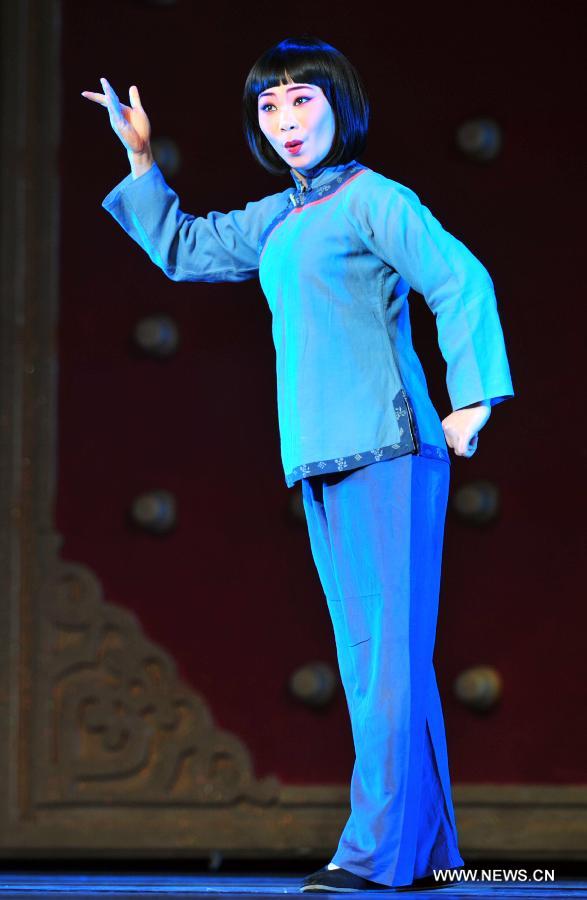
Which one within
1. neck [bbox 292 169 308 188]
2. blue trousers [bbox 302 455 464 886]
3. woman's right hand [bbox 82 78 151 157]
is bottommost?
blue trousers [bbox 302 455 464 886]

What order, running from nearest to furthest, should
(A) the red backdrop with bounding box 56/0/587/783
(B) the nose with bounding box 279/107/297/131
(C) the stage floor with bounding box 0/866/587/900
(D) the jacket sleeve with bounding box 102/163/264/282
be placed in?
(C) the stage floor with bounding box 0/866/587/900 < (B) the nose with bounding box 279/107/297/131 < (D) the jacket sleeve with bounding box 102/163/264/282 < (A) the red backdrop with bounding box 56/0/587/783

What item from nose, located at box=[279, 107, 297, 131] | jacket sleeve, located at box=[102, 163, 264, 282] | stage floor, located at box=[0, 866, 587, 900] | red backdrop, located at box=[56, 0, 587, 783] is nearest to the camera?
stage floor, located at box=[0, 866, 587, 900]

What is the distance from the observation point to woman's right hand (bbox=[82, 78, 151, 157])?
1.30m

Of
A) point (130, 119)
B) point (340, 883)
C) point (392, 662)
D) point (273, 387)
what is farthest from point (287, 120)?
point (273, 387)

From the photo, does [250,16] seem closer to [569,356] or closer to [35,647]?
[569,356]

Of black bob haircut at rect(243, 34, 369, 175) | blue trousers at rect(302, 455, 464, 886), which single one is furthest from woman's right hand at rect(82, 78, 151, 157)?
blue trousers at rect(302, 455, 464, 886)

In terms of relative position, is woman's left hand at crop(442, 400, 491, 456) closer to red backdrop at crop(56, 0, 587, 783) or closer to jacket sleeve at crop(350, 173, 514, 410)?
jacket sleeve at crop(350, 173, 514, 410)

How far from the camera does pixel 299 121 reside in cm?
124

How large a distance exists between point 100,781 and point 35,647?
225 mm

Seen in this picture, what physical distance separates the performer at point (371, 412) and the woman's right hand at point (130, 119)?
0.39ft

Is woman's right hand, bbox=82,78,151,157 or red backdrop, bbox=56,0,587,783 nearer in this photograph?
woman's right hand, bbox=82,78,151,157

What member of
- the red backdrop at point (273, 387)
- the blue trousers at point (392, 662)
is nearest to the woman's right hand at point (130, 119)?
the blue trousers at point (392, 662)

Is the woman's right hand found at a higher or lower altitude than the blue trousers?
higher

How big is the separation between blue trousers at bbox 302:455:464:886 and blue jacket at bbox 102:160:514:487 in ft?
0.13
